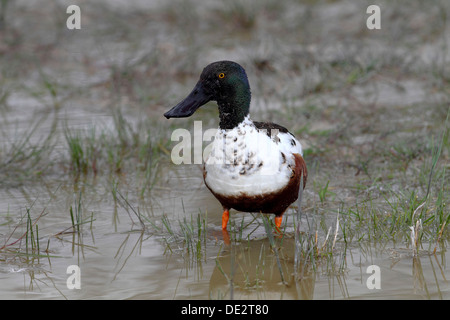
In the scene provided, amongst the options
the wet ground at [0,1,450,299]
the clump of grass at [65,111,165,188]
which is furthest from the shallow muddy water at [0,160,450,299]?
the clump of grass at [65,111,165,188]

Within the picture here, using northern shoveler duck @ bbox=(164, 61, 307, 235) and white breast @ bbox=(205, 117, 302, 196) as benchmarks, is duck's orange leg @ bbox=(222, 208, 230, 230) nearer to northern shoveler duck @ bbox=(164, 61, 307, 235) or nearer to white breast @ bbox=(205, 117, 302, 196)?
northern shoveler duck @ bbox=(164, 61, 307, 235)

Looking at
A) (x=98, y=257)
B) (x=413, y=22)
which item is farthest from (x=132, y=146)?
(x=413, y=22)

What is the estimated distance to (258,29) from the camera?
9.09 meters

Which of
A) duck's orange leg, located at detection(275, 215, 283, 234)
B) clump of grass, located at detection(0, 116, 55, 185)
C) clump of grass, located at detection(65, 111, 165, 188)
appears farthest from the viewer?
clump of grass, located at detection(65, 111, 165, 188)

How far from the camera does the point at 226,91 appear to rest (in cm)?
411

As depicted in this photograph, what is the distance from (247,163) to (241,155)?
0.20 ft

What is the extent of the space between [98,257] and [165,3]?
639 cm

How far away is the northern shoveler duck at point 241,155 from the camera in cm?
394

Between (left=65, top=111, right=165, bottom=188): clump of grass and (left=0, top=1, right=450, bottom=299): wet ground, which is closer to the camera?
(left=0, top=1, right=450, bottom=299): wet ground

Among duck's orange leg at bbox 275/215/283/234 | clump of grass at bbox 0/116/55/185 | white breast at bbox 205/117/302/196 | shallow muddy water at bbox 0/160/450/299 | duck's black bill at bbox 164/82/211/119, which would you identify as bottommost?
shallow muddy water at bbox 0/160/450/299

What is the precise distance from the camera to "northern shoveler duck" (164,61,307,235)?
12.9 feet

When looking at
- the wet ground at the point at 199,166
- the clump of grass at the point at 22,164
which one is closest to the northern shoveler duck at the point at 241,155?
the wet ground at the point at 199,166

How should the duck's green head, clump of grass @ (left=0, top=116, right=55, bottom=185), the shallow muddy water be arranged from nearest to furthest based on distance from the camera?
the shallow muddy water
the duck's green head
clump of grass @ (left=0, top=116, right=55, bottom=185)

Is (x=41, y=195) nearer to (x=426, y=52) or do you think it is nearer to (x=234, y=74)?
(x=234, y=74)
